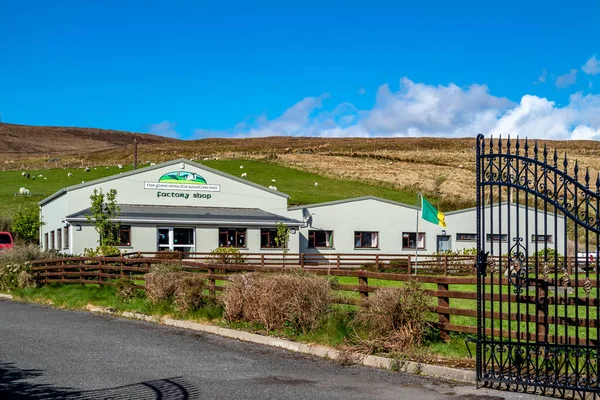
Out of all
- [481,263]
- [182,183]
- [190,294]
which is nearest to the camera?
[481,263]

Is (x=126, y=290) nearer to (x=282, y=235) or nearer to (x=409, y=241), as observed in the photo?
(x=282, y=235)

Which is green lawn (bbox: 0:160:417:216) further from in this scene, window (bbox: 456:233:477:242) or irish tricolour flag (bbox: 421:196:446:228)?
irish tricolour flag (bbox: 421:196:446:228)

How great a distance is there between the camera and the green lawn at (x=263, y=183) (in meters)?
65.1

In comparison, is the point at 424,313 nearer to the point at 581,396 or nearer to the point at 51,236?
the point at 581,396

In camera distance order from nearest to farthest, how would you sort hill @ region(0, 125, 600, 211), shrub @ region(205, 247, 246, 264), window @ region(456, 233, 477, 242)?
shrub @ region(205, 247, 246, 264)
window @ region(456, 233, 477, 242)
hill @ region(0, 125, 600, 211)

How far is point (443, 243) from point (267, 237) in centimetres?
1357

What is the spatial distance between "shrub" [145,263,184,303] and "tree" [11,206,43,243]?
35.1 meters

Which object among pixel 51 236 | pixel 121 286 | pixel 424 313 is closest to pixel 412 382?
pixel 424 313

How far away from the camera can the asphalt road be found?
8250 millimetres

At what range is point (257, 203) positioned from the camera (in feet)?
156

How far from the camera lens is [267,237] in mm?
44312

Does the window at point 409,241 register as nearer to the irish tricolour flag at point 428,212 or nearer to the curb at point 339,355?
the irish tricolour flag at point 428,212

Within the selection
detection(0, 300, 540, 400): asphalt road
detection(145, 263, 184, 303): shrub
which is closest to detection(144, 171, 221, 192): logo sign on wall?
detection(145, 263, 184, 303): shrub

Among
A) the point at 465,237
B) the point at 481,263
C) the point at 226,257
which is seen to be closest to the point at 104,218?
the point at 226,257
